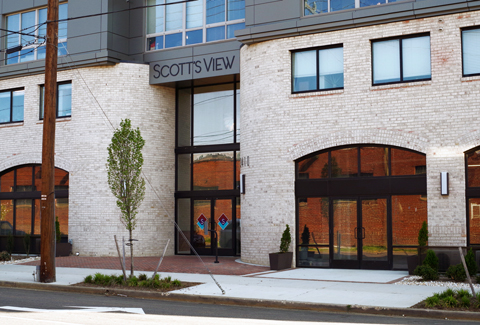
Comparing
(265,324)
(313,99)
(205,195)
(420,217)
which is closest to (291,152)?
(313,99)

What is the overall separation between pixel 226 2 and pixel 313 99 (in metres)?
6.45

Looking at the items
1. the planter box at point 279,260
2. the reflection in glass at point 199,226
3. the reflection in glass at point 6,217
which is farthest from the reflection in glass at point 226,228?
the reflection in glass at point 6,217

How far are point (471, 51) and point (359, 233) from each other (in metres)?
5.95

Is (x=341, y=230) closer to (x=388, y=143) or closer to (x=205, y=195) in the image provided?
(x=388, y=143)

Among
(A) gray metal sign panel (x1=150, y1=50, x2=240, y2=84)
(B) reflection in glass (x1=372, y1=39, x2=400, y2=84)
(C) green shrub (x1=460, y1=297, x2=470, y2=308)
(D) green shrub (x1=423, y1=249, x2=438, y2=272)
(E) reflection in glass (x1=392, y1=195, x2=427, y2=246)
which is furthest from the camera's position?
(A) gray metal sign panel (x1=150, y1=50, x2=240, y2=84)

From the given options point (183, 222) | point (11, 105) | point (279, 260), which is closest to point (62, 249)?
point (183, 222)

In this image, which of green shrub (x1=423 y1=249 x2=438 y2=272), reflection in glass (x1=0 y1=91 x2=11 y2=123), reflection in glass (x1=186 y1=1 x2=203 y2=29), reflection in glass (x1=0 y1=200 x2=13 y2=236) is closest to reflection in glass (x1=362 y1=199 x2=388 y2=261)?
green shrub (x1=423 y1=249 x2=438 y2=272)

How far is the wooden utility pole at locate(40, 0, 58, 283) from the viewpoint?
14.6 metres

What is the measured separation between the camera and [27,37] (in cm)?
2456

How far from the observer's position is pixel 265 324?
9016 mm

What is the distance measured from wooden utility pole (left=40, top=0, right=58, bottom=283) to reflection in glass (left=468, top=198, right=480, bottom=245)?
11010 millimetres

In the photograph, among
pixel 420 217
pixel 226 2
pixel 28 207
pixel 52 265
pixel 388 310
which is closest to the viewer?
pixel 388 310

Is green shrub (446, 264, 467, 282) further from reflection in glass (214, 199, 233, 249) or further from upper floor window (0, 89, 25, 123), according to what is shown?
upper floor window (0, 89, 25, 123)

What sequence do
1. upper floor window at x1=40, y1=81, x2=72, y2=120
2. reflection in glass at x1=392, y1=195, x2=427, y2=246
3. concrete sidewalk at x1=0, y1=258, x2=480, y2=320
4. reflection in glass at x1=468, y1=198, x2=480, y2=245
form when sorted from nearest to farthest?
concrete sidewalk at x1=0, y1=258, x2=480, y2=320
reflection in glass at x1=468, y1=198, x2=480, y2=245
reflection in glass at x1=392, y1=195, x2=427, y2=246
upper floor window at x1=40, y1=81, x2=72, y2=120
